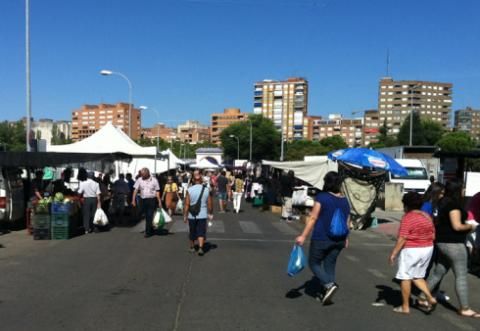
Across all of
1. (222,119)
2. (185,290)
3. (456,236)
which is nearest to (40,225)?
(185,290)

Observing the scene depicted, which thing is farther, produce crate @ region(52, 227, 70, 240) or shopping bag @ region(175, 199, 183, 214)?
shopping bag @ region(175, 199, 183, 214)

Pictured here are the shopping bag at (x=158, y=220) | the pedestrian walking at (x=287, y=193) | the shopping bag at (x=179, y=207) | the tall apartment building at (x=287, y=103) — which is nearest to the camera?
the shopping bag at (x=158, y=220)

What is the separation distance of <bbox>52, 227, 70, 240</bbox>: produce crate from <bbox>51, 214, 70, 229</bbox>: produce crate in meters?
0.07

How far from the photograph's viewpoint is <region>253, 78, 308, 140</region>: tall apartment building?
163000mm

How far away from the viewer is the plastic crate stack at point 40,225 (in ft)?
40.8

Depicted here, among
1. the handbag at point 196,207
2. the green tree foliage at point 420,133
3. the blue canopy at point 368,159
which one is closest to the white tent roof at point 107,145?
the blue canopy at point 368,159

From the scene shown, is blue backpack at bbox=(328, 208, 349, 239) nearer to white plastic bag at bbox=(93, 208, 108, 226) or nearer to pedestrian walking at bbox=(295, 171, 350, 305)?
pedestrian walking at bbox=(295, 171, 350, 305)

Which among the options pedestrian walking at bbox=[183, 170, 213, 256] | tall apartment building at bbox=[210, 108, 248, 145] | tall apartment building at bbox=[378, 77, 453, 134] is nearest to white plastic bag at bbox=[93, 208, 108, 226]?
pedestrian walking at bbox=[183, 170, 213, 256]

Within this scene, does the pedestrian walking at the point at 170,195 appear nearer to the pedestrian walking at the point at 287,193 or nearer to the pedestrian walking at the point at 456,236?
Answer: the pedestrian walking at the point at 287,193

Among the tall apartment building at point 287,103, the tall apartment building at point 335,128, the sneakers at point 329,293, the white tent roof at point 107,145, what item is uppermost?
the tall apartment building at point 287,103

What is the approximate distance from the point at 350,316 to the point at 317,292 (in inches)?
47.2

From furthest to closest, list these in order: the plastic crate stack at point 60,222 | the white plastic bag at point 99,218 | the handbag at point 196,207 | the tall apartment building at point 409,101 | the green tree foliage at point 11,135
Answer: the tall apartment building at point 409,101 → the green tree foliage at point 11,135 → the white plastic bag at point 99,218 → the plastic crate stack at point 60,222 → the handbag at point 196,207

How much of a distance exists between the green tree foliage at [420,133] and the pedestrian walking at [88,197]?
77001mm

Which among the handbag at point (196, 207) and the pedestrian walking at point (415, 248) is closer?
the pedestrian walking at point (415, 248)
